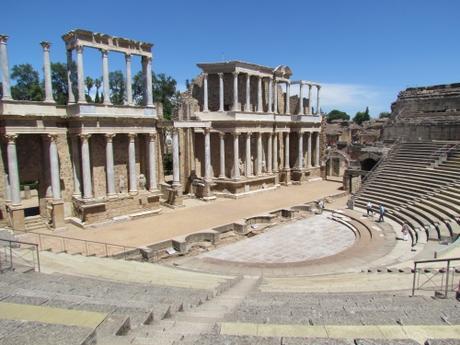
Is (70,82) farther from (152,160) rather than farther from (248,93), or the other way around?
(248,93)

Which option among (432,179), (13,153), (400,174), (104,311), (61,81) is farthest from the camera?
(61,81)

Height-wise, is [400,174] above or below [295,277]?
above

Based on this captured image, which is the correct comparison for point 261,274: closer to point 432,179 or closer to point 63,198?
point 63,198

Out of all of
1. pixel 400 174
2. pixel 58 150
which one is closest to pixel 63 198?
pixel 58 150

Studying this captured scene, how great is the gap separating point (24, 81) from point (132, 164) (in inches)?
1406

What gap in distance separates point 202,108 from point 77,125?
13.2m

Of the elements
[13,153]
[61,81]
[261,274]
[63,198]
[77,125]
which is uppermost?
[61,81]

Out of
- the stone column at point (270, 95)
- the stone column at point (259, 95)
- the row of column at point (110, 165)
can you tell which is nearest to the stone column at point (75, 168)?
the row of column at point (110, 165)

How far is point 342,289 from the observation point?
442 inches

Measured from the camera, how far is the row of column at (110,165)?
73.7 ft

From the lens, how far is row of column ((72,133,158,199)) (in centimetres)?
2245

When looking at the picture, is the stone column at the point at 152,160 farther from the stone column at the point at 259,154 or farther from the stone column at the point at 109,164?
the stone column at the point at 259,154

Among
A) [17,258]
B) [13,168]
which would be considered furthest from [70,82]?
[17,258]

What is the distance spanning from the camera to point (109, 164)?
23.4 m
